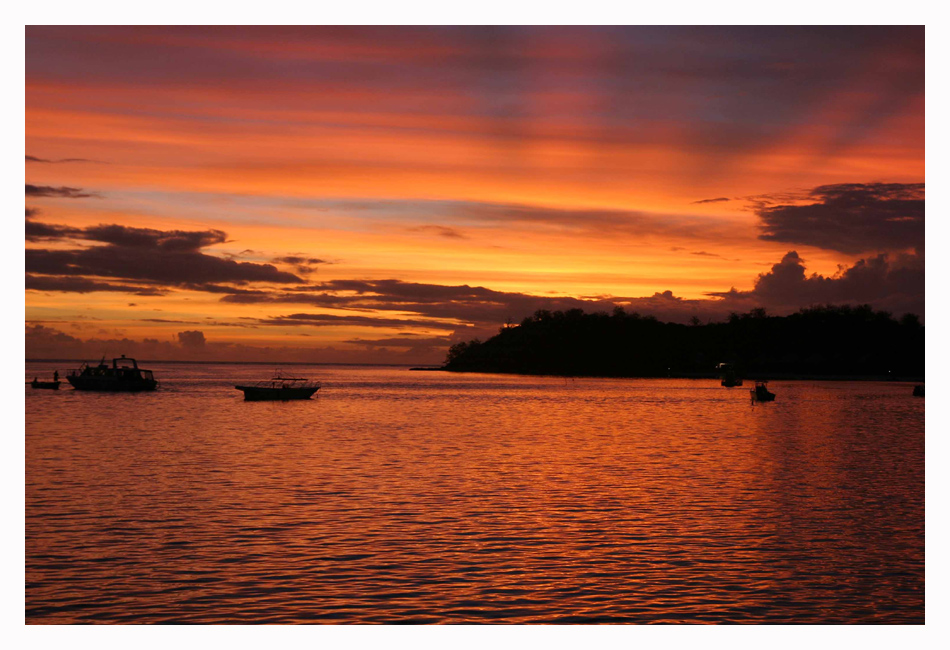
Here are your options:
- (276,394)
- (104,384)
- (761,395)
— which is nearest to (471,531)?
(276,394)

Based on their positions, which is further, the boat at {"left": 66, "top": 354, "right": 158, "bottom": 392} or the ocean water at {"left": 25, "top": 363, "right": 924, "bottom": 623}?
the boat at {"left": 66, "top": 354, "right": 158, "bottom": 392}

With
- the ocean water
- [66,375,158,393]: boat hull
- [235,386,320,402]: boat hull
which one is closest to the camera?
the ocean water

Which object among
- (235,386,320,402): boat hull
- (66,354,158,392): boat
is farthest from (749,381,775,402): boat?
(66,354,158,392): boat

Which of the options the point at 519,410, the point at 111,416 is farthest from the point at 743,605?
the point at 519,410

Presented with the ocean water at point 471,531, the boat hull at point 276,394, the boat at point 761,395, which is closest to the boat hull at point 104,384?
the boat hull at point 276,394

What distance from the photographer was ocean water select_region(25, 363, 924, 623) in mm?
20328

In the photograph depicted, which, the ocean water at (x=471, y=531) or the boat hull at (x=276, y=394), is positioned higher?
the ocean water at (x=471, y=531)

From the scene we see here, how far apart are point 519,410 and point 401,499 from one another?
75748mm

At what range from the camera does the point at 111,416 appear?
86.9m

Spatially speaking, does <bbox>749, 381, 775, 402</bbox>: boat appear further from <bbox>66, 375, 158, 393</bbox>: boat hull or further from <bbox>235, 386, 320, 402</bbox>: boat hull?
<bbox>66, 375, 158, 393</bbox>: boat hull

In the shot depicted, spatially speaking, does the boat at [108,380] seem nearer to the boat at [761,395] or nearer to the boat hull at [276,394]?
the boat hull at [276,394]

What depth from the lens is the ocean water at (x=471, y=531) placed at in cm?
2033

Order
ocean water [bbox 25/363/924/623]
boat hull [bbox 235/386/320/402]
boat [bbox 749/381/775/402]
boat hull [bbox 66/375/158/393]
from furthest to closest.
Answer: boat hull [bbox 66/375/158/393] → boat [bbox 749/381/775/402] → boat hull [bbox 235/386/320/402] → ocean water [bbox 25/363/924/623]
